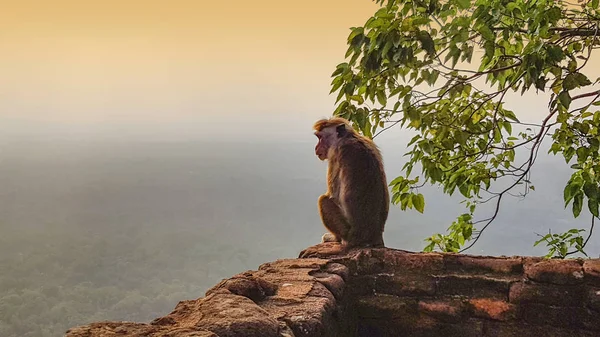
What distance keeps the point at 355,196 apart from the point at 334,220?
0.28m

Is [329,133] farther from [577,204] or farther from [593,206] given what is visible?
[593,206]

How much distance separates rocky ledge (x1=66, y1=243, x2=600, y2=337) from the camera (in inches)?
107

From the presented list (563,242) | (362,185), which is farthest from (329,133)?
(563,242)

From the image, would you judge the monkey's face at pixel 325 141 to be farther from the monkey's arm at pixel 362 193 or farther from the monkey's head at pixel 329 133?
the monkey's arm at pixel 362 193

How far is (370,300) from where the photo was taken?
312 centimetres

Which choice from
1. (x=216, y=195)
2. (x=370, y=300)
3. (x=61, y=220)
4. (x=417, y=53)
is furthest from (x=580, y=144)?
(x=216, y=195)

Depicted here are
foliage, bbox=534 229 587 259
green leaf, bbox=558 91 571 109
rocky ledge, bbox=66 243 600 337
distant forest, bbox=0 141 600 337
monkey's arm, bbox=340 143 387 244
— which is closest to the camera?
rocky ledge, bbox=66 243 600 337

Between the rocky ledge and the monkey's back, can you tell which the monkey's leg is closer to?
the monkey's back

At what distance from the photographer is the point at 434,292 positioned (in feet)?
10.2

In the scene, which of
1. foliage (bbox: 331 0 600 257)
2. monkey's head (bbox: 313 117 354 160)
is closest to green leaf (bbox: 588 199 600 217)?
foliage (bbox: 331 0 600 257)

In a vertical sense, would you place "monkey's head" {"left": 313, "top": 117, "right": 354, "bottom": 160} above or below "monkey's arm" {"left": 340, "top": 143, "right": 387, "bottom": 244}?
above

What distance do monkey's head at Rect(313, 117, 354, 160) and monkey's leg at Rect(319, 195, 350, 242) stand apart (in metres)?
0.62

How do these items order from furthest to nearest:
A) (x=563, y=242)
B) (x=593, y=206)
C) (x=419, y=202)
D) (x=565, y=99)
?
(x=563, y=242), (x=419, y=202), (x=593, y=206), (x=565, y=99)

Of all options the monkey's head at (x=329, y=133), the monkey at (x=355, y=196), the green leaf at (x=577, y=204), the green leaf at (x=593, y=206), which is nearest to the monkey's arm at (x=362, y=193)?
the monkey at (x=355, y=196)
